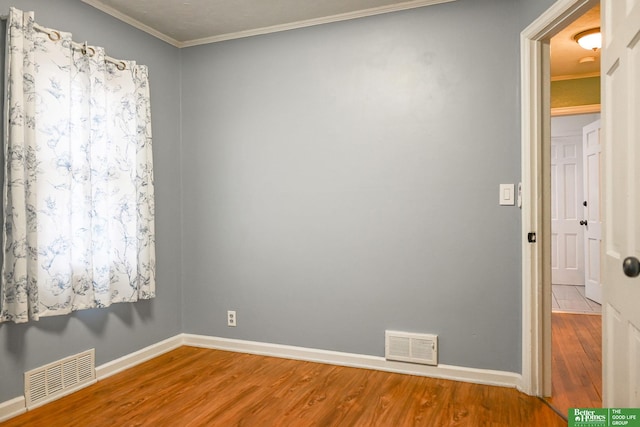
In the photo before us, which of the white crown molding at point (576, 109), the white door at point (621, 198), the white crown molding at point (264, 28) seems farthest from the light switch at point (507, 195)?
the white crown molding at point (576, 109)

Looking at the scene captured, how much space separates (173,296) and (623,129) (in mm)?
3209

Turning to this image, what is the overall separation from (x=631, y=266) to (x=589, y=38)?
10.4 ft

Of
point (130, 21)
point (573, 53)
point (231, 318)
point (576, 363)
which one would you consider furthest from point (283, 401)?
point (573, 53)

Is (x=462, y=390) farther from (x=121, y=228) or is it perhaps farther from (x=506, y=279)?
(x=121, y=228)

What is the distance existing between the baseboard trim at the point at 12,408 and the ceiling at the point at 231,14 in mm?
2460

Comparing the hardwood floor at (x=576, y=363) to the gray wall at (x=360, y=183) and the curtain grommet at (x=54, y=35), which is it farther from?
the curtain grommet at (x=54, y=35)

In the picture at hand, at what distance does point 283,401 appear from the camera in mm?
2482

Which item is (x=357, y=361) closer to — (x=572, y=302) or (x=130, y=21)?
(x=130, y=21)

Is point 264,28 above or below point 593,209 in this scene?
above

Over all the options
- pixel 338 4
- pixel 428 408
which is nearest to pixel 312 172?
pixel 338 4

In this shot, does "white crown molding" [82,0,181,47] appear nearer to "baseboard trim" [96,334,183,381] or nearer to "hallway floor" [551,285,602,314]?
"baseboard trim" [96,334,183,381]

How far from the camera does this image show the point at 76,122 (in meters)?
2.60

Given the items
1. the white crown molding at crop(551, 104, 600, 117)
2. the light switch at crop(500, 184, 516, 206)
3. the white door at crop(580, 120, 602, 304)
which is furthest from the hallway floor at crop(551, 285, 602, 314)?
the light switch at crop(500, 184, 516, 206)

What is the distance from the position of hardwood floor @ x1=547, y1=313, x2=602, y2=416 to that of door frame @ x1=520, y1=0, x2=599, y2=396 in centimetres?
16
